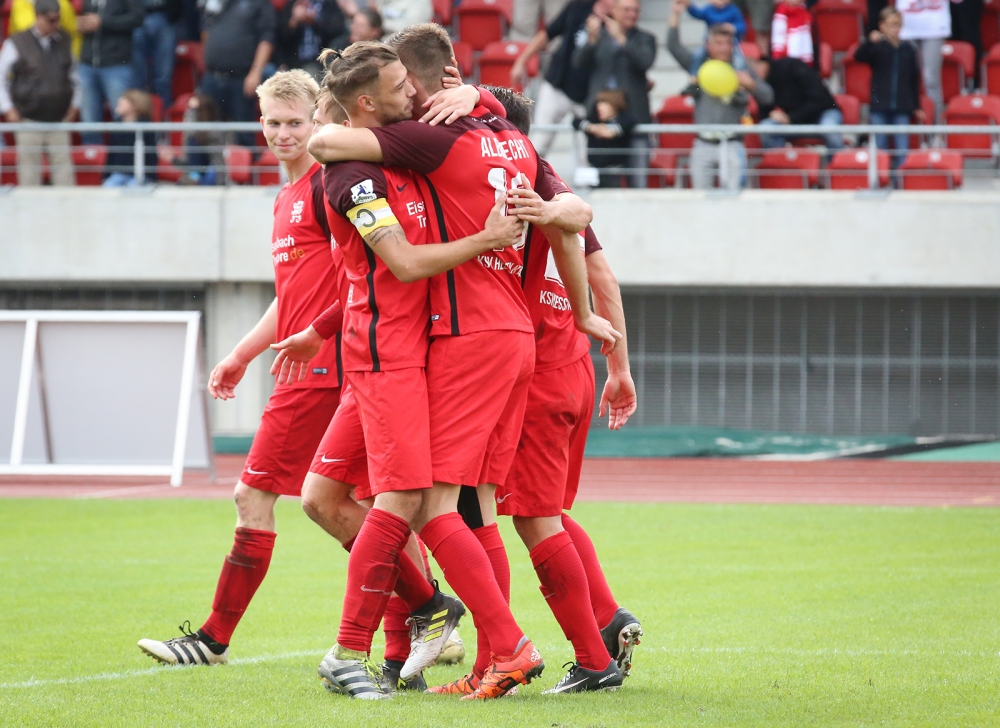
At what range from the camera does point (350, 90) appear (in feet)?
14.3

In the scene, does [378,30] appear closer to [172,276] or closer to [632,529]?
[172,276]

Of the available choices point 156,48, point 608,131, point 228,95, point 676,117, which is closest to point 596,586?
point 608,131

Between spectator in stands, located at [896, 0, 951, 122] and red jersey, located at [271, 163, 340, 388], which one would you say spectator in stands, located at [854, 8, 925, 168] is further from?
red jersey, located at [271, 163, 340, 388]

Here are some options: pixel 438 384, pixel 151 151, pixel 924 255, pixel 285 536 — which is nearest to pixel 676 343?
pixel 924 255

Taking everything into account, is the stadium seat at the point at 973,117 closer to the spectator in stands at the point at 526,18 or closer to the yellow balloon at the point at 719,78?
the yellow balloon at the point at 719,78

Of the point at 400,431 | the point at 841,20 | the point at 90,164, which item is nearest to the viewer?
the point at 400,431

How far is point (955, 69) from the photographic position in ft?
58.4

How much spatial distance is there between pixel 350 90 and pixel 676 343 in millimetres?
13766

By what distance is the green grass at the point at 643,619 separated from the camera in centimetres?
421

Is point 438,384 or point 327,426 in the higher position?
point 438,384

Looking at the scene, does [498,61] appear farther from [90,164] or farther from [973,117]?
[973,117]

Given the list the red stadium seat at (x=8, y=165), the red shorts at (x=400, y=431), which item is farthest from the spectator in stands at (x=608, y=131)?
the red shorts at (x=400, y=431)

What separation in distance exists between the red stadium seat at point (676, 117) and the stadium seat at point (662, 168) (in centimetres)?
Result: 16

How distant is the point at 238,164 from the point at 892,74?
26.6ft
